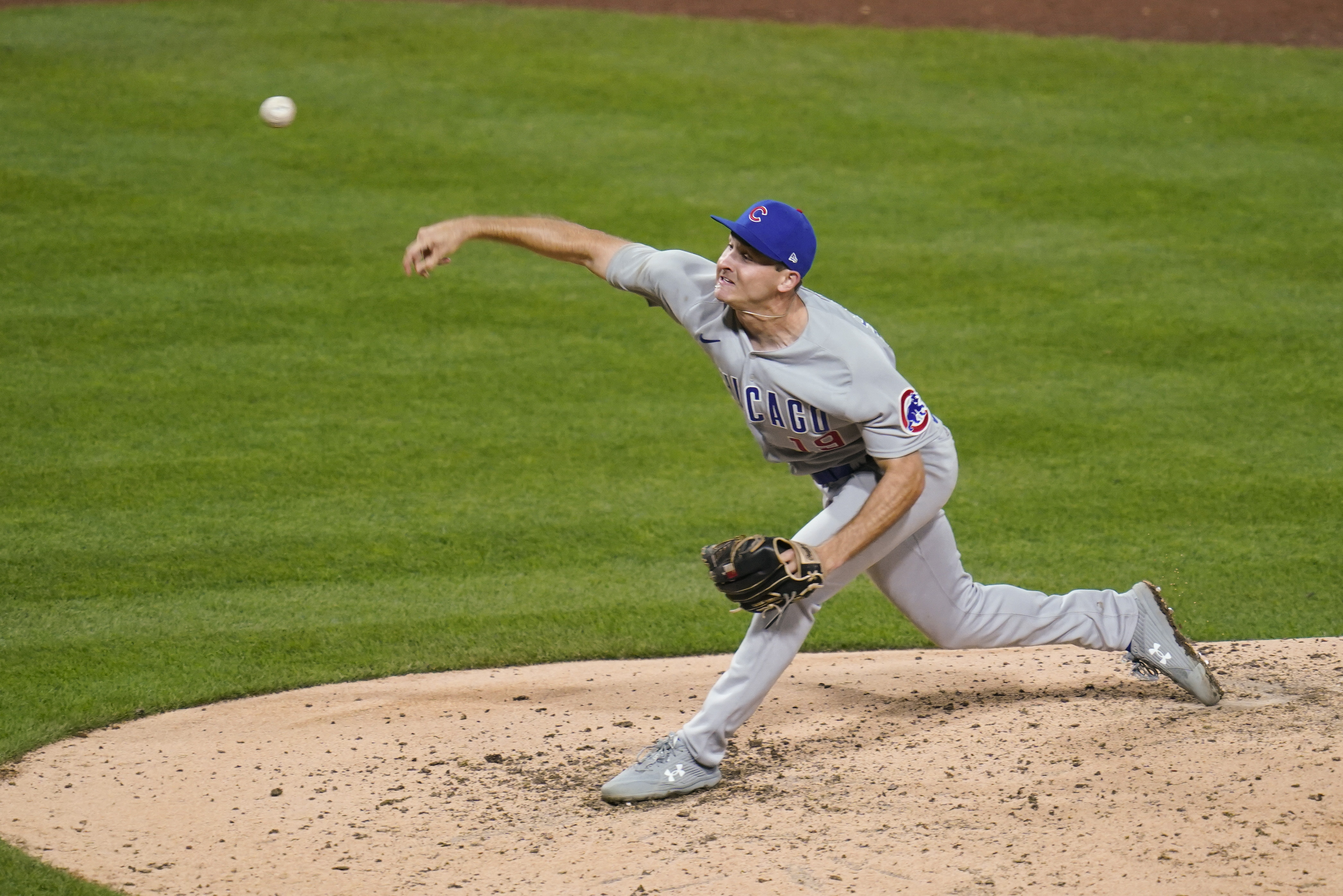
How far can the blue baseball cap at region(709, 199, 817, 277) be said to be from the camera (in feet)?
12.8

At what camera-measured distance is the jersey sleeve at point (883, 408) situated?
12.7 feet

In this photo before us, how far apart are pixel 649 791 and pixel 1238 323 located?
5605 millimetres

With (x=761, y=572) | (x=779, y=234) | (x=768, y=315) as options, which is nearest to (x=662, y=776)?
(x=761, y=572)

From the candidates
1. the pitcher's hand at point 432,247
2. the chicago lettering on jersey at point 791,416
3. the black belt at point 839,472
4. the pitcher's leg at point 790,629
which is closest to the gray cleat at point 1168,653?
the pitcher's leg at point 790,629

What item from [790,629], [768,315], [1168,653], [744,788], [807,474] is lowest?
[744,788]

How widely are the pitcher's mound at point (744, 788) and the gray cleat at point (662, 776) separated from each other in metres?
0.04

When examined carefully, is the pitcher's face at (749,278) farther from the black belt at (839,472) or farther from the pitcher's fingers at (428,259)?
the pitcher's fingers at (428,259)

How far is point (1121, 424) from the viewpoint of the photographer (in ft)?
23.5

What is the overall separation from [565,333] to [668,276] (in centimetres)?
420

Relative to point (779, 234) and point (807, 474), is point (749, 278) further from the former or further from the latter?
point (807, 474)

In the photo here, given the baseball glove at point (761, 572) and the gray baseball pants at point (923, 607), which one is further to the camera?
the gray baseball pants at point (923, 607)

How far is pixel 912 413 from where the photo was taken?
3.95m

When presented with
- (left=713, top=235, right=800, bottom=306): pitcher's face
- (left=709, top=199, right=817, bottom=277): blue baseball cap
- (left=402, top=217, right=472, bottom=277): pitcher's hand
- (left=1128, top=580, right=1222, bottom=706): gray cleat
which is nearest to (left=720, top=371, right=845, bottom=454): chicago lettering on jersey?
(left=713, top=235, right=800, bottom=306): pitcher's face

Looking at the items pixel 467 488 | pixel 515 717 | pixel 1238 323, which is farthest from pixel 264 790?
pixel 1238 323
